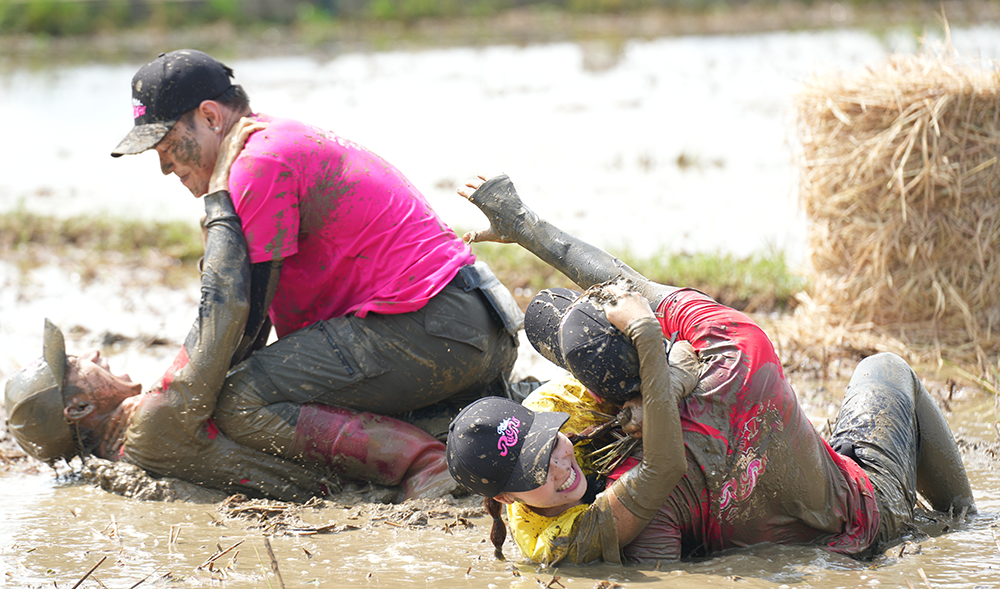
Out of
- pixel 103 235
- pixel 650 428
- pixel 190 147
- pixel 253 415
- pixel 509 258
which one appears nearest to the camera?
pixel 650 428

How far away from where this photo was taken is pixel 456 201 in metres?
8.01

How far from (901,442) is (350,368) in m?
1.91

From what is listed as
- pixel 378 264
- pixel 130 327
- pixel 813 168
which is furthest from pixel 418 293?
pixel 130 327

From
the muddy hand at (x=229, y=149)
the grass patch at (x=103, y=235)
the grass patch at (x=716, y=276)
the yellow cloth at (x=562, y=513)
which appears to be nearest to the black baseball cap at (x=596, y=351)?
the yellow cloth at (x=562, y=513)

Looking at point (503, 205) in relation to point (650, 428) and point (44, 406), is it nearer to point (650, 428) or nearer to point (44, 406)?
point (650, 428)

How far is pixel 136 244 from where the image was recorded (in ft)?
23.9

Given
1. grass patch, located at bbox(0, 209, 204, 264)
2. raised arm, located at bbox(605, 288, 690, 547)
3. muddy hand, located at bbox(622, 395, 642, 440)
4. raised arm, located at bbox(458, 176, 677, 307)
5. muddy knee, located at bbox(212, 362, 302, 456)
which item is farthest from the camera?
grass patch, located at bbox(0, 209, 204, 264)

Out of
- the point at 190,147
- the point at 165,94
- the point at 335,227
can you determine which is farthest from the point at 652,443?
the point at 165,94

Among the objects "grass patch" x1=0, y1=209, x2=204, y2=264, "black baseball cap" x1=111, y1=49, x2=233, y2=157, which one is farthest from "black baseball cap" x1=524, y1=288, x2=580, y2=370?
"grass patch" x1=0, y1=209, x2=204, y2=264

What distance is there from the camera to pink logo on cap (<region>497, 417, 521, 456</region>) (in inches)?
103

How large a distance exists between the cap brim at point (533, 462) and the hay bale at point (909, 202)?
9.10 feet

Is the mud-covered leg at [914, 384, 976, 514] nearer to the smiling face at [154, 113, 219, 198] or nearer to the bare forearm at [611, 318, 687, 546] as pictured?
the bare forearm at [611, 318, 687, 546]

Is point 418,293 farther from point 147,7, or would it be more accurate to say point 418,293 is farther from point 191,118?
point 147,7

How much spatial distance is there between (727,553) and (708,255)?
11.3 feet
